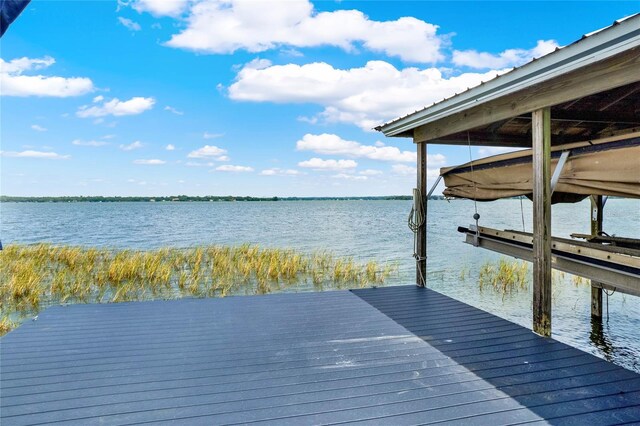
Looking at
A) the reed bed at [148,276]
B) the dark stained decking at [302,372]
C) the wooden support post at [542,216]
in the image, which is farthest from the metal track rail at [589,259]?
the reed bed at [148,276]

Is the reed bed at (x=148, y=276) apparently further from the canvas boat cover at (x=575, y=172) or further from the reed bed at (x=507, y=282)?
the canvas boat cover at (x=575, y=172)

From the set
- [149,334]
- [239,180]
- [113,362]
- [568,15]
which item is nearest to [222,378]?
[113,362]

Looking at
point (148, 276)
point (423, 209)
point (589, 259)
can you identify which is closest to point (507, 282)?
point (423, 209)

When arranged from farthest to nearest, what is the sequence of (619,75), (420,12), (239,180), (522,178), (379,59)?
(239,180)
(379,59)
(420,12)
(522,178)
(619,75)

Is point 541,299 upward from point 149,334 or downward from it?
upward

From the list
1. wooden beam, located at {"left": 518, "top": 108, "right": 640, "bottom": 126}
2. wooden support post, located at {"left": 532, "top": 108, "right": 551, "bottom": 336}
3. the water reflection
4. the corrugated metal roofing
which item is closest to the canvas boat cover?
wooden support post, located at {"left": 532, "top": 108, "right": 551, "bottom": 336}

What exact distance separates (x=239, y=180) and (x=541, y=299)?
46754mm

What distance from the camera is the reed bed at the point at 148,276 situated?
7.79 m

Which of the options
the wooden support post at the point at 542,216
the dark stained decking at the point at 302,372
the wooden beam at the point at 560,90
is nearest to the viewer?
the dark stained decking at the point at 302,372

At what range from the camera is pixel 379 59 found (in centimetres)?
2041

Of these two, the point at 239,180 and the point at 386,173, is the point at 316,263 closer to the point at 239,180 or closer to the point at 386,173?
the point at 386,173

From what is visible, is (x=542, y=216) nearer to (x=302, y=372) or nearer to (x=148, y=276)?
(x=302, y=372)

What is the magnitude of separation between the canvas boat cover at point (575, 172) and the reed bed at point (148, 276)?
5.03 m

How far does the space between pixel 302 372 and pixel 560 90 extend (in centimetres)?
287
